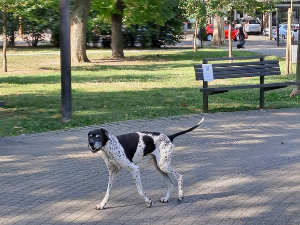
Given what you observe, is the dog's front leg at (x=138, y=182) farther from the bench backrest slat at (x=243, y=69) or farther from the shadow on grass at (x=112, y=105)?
the bench backrest slat at (x=243, y=69)

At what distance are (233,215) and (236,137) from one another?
4256 mm

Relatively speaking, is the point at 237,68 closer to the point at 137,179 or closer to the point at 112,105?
the point at 112,105

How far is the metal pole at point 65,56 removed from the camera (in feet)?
37.9

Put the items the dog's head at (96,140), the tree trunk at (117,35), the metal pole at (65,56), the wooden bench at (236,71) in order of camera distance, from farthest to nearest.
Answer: the tree trunk at (117,35), the wooden bench at (236,71), the metal pole at (65,56), the dog's head at (96,140)

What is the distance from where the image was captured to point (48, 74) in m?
21.8

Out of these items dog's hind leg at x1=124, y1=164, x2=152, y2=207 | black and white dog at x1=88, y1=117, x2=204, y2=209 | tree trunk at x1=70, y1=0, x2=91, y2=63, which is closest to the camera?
black and white dog at x1=88, y1=117, x2=204, y2=209

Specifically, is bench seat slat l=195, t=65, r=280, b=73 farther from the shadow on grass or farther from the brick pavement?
the brick pavement

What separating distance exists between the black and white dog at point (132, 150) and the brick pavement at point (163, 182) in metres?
0.34

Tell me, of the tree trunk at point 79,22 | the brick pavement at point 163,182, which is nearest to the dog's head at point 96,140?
the brick pavement at point 163,182

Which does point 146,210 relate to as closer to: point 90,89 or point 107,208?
point 107,208

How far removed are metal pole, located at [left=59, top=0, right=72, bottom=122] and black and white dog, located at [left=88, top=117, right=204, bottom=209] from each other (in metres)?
5.38

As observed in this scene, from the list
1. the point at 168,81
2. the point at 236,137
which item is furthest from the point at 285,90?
the point at 236,137

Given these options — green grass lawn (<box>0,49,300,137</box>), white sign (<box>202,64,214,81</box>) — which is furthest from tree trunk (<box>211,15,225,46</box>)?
white sign (<box>202,64,214,81</box>)

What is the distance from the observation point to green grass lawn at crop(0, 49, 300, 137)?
40.1ft
